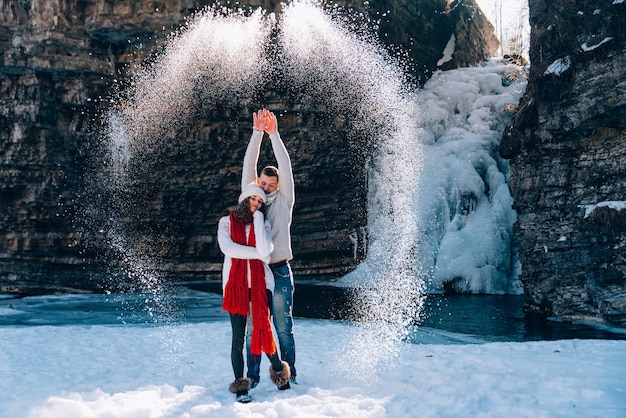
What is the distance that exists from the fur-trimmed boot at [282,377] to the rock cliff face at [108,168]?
12.9 meters

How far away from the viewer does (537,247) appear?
32.5ft

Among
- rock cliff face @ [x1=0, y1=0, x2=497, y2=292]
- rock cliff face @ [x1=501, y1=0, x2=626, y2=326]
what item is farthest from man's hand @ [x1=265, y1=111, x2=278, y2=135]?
rock cliff face @ [x1=0, y1=0, x2=497, y2=292]

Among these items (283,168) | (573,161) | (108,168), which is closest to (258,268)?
(283,168)

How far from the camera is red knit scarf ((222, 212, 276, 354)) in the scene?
357 cm

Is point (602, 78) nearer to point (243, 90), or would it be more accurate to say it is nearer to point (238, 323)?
point (238, 323)

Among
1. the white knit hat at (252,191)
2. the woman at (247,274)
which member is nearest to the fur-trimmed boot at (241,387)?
the woman at (247,274)

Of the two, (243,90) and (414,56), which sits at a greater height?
(414,56)

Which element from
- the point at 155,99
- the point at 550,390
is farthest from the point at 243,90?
the point at 550,390

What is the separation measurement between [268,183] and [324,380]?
5.63 feet

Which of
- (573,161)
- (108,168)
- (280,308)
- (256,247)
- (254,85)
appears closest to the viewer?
(256,247)

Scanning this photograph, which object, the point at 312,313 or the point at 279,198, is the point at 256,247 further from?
the point at 312,313

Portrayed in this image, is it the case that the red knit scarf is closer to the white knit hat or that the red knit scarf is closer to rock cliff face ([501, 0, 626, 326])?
the white knit hat

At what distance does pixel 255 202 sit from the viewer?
3.62m

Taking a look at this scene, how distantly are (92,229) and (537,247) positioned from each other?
12.7 m
